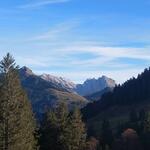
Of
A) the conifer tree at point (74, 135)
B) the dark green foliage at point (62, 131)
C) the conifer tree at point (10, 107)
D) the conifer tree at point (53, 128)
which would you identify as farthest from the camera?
the conifer tree at point (53, 128)

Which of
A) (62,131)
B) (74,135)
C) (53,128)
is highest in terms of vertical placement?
(53,128)

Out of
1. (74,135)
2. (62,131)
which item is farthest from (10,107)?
(62,131)

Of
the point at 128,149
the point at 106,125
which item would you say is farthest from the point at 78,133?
the point at 106,125

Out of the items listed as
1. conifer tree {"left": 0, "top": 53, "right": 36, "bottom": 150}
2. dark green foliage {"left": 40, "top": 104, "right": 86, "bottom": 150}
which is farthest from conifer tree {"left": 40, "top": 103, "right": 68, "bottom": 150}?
conifer tree {"left": 0, "top": 53, "right": 36, "bottom": 150}

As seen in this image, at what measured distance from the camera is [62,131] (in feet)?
278

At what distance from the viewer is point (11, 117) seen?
5556 cm

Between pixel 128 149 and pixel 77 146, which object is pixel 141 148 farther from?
pixel 77 146

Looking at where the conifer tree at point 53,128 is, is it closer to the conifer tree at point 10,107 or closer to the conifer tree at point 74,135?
the conifer tree at point 74,135

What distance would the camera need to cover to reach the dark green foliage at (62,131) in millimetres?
82188

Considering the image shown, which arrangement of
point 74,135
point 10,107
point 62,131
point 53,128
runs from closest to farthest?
point 10,107 < point 74,135 < point 62,131 < point 53,128

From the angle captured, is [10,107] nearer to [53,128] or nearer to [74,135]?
[74,135]

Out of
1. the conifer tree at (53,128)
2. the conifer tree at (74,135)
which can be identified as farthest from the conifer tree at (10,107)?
the conifer tree at (53,128)

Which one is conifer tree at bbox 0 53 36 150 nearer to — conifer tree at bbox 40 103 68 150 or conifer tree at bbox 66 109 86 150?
conifer tree at bbox 66 109 86 150

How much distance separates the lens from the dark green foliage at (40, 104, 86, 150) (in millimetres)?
82188
